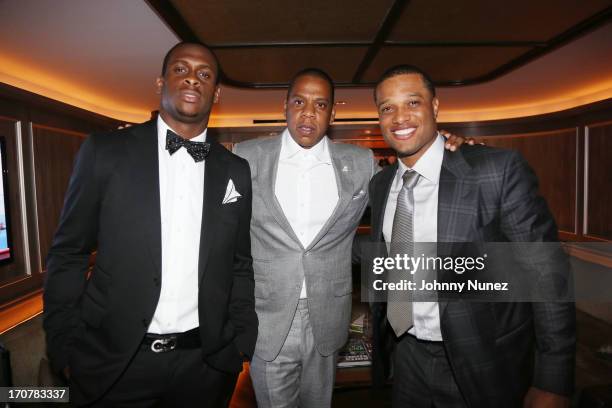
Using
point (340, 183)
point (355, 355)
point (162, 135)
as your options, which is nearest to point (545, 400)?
point (340, 183)

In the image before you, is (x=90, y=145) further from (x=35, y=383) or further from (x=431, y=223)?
(x=35, y=383)

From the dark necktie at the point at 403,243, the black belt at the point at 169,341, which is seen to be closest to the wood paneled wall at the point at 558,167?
the dark necktie at the point at 403,243

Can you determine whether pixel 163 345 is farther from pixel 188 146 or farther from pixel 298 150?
pixel 298 150

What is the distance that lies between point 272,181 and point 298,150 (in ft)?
0.86

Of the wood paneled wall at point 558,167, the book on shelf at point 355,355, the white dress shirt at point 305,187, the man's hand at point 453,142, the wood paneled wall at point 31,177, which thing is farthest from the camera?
the wood paneled wall at point 558,167

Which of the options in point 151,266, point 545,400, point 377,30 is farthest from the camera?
point 377,30

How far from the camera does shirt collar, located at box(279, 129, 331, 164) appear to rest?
6.82ft

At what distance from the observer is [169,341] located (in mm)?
1500

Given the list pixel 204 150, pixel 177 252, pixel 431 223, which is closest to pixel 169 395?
pixel 177 252

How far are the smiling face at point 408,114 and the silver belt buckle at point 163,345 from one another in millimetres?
1321

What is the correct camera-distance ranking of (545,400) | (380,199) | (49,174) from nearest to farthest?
(545,400), (380,199), (49,174)

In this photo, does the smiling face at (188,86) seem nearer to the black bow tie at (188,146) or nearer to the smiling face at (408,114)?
the black bow tie at (188,146)

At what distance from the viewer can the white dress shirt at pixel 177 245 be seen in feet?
4.99

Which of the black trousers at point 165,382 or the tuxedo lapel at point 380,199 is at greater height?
the tuxedo lapel at point 380,199
